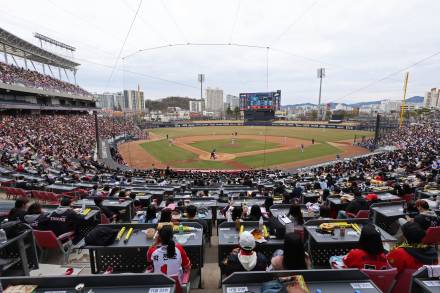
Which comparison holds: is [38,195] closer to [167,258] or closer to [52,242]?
[52,242]

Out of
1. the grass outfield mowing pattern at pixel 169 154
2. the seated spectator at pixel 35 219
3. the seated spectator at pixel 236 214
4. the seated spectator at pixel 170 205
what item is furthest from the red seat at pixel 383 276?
the grass outfield mowing pattern at pixel 169 154

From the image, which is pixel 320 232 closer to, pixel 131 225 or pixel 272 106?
pixel 131 225

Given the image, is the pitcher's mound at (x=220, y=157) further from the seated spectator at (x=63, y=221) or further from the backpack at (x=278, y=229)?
the backpack at (x=278, y=229)

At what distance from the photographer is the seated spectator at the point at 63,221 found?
5793 mm

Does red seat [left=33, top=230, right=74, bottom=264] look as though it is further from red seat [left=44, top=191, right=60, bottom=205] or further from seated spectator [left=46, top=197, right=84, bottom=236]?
red seat [left=44, top=191, right=60, bottom=205]

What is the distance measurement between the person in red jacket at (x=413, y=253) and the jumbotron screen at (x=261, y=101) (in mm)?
76710

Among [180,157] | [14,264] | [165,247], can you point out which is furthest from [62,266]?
[180,157]

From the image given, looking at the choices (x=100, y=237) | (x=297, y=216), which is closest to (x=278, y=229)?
(x=297, y=216)

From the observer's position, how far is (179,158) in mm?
35750

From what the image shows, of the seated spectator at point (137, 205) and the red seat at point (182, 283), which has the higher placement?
the red seat at point (182, 283)

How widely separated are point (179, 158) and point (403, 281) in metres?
33.2

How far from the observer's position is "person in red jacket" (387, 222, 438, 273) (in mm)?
3592

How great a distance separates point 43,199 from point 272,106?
72.9 meters

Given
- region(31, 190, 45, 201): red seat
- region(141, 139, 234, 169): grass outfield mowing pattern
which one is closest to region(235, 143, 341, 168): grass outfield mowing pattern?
region(141, 139, 234, 169): grass outfield mowing pattern
